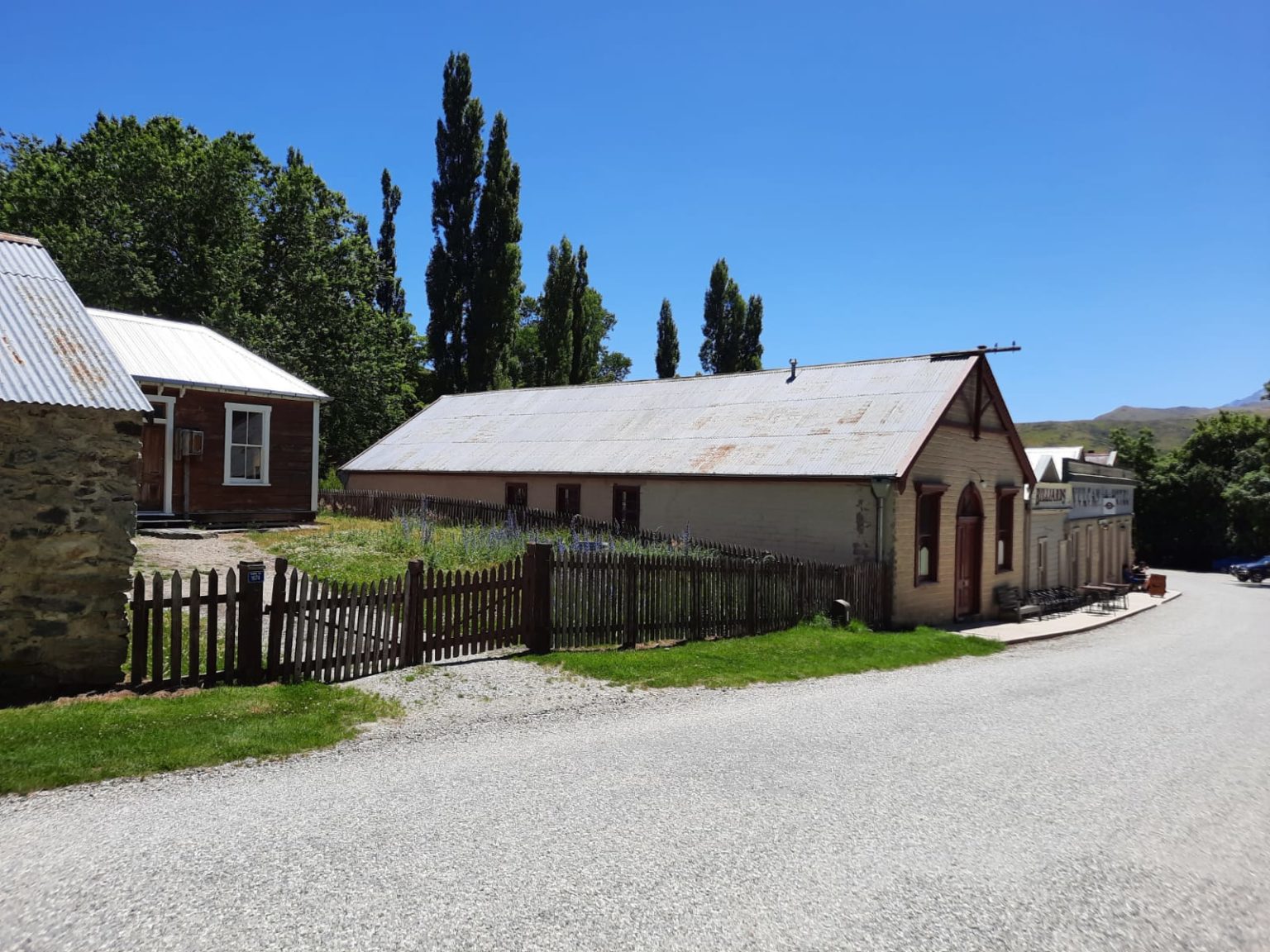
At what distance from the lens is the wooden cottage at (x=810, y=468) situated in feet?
66.0

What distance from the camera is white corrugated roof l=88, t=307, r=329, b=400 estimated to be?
20.7m

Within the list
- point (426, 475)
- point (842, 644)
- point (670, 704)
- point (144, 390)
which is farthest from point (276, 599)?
point (426, 475)

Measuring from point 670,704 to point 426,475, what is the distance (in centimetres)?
2140

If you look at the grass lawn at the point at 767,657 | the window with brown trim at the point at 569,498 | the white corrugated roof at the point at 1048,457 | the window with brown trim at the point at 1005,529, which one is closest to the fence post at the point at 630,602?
the grass lawn at the point at 767,657

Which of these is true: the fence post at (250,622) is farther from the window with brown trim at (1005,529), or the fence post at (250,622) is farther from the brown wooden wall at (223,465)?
the window with brown trim at (1005,529)

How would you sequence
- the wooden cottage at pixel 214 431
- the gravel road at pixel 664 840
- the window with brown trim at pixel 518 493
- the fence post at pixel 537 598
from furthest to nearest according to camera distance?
the window with brown trim at pixel 518 493
the wooden cottage at pixel 214 431
the fence post at pixel 537 598
the gravel road at pixel 664 840

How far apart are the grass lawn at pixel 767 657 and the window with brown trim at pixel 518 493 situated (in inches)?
511

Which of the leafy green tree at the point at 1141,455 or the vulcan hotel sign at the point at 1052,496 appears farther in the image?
the leafy green tree at the point at 1141,455

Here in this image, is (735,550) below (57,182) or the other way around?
below

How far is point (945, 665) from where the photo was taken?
15.4 m

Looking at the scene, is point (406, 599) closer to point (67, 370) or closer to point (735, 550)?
point (67, 370)

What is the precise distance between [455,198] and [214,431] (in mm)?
26590

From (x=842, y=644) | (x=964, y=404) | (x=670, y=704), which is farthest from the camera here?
(x=964, y=404)

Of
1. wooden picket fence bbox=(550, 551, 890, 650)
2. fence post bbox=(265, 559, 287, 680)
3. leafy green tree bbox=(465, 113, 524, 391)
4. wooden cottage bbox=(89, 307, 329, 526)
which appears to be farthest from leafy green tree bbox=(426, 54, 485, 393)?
fence post bbox=(265, 559, 287, 680)
